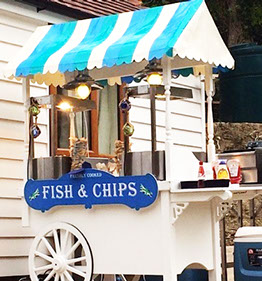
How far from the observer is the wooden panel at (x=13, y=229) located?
8.95 meters

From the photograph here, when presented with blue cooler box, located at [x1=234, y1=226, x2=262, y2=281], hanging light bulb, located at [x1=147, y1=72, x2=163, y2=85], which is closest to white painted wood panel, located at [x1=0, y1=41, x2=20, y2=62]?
hanging light bulb, located at [x1=147, y1=72, x2=163, y2=85]

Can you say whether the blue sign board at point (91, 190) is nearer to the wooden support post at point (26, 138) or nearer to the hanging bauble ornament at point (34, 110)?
the wooden support post at point (26, 138)

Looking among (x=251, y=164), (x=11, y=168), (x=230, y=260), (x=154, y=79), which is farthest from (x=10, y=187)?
(x=230, y=260)

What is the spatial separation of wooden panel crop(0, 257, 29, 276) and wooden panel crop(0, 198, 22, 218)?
48 cm

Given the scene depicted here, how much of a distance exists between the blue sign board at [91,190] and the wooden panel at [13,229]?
0.71 metres

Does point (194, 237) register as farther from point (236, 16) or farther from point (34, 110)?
point (236, 16)

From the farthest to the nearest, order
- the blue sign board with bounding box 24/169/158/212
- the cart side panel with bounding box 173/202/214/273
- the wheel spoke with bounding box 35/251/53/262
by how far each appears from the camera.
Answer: the wheel spoke with bounding box 35/251/53/262
the cart side panel with bounding box 173/202/214/273
the blue sign board with bounding box 24/169/158/212

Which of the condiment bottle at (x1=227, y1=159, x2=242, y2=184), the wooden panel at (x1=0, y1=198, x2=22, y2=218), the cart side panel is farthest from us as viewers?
the wooden panel at (x1=0, y1=198, x2=22, y2=218)

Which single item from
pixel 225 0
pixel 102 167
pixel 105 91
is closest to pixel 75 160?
pixel 102 167

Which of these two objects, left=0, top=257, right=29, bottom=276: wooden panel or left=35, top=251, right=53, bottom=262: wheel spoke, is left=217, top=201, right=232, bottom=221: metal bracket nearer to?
left=35, top=251, right=53, bottom=262: wheel spoke

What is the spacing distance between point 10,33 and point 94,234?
8.79ft

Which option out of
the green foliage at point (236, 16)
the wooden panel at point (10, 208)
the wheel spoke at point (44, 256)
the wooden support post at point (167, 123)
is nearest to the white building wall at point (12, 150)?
the wooden panel at point (10, 208)

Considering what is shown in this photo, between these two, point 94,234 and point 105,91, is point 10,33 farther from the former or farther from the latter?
point 94,234

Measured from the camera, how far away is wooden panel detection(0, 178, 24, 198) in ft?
29.6
